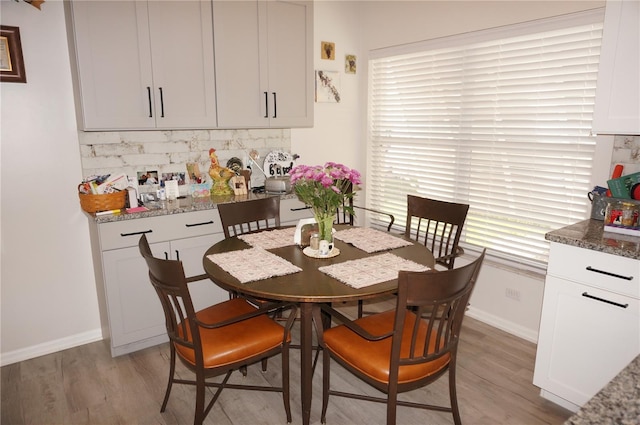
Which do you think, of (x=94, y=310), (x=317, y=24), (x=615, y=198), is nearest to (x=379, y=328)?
(x=615, y=198)

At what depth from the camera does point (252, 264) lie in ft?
6.98

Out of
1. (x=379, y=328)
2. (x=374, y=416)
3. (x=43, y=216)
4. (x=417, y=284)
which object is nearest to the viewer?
(x=417, y=284)

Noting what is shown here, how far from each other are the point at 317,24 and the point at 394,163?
1.43 m

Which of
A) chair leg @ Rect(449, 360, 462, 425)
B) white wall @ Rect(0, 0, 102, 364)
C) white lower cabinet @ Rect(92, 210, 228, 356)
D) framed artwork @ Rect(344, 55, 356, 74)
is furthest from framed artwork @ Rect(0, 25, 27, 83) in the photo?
chair leg @ Rect(449, 360, 462, 425)

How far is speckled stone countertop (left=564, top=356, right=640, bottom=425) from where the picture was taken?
77cm

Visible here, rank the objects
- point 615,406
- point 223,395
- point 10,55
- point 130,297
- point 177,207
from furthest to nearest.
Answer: point 177,207 → point 130,297 → point 10,55 → point 223,395 → point 615,406

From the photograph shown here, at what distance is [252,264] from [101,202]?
49.7 inches

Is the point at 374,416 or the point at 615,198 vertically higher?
the point at 615,198

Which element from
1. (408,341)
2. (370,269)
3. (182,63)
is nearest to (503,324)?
(408,341)

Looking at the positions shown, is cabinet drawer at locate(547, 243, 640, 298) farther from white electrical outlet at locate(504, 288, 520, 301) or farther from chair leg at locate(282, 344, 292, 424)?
chair leg at locate(282, 344, 292, 424)

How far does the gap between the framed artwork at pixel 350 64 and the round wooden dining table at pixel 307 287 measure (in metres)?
2.33

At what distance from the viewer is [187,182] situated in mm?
3328

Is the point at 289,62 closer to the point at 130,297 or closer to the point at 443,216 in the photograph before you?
the point at 443,216

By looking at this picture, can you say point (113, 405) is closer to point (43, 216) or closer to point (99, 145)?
point (43, 216)
